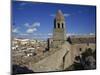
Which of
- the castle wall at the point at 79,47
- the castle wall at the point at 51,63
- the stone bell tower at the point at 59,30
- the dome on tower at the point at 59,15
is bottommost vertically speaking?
the castle wall at the point at 51,63

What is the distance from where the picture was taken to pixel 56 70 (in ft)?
9.09

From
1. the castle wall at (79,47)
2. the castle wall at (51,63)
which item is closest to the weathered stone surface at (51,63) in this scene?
the castle wall at (51,63)

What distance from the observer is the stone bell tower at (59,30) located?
277 centimetres

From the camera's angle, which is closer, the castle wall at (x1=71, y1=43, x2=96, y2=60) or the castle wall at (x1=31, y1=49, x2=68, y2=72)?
the castle wall at (x1=31, y1=49, x2=68, y2=72)

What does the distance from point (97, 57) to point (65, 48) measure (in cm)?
48

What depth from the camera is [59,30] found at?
9.17ft

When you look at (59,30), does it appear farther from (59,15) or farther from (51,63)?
(51,63)

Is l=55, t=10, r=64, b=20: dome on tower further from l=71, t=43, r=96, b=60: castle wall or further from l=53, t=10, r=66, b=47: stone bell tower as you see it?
l=71, t=43, r=96, b=60: castle wall

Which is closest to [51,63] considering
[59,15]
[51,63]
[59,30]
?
[51,63]

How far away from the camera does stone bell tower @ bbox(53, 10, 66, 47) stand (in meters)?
2.77

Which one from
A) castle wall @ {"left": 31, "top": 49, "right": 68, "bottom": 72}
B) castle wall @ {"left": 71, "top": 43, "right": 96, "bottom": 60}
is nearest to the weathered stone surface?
castle wall @ {"left": 31, "top": 49, "right": 68, "bottom": 72}

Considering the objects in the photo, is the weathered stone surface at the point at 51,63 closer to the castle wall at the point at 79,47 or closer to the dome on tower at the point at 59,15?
the castle wall at the point at 79,47

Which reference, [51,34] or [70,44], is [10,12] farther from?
[70,44]

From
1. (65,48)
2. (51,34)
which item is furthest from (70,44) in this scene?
(51,34)
